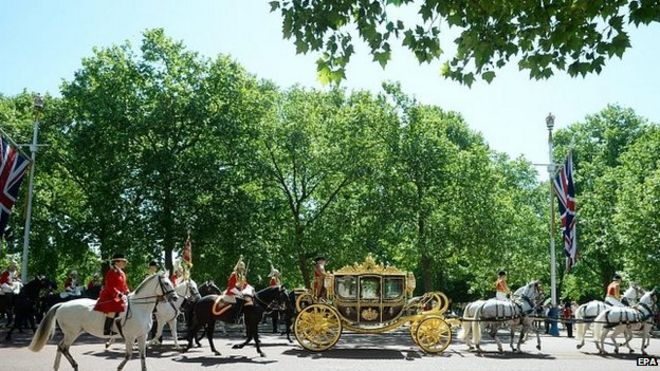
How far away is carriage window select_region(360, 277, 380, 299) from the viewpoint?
59.4 feet

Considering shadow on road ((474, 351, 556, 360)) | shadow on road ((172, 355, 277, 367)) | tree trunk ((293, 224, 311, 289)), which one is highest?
tree trunk ((293, 224, 311, 289))

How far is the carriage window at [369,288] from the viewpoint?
1809cm

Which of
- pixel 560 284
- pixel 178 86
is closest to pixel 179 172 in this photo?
pixel 178 86

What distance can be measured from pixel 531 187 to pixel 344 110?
2517 centimetres

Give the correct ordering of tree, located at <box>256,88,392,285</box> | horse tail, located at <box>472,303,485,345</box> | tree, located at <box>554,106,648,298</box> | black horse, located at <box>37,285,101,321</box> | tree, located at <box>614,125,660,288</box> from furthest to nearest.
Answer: tree, located at <box>554,106,648,298</box> → tree, located at <box>614,125,660,288</box> → tree, located at <box>256,88,392,285</box> → black horse, located at <box>37,285,101,321</box> → horse tail, located at <box>472,303,485,345</box>

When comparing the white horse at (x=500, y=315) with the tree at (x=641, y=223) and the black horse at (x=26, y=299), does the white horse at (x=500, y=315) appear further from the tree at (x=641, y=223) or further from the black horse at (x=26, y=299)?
the tree at (x=641, y=223)

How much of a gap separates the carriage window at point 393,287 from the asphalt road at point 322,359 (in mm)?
1647

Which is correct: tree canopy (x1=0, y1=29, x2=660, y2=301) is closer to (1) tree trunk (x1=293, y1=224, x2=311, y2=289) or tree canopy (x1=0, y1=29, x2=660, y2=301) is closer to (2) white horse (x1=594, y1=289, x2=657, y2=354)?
(1) tree trunk (x1=293, y1=224, x2=311, y2=289)

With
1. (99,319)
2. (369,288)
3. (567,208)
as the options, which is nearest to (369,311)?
(369,288)

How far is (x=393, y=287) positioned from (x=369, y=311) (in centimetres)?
102

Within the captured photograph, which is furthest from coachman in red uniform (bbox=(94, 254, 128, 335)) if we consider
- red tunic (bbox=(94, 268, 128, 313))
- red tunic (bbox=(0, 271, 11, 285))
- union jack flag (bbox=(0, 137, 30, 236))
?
red tunic (bbox=(0, 271, 11, 285))

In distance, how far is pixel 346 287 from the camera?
59.7 feet

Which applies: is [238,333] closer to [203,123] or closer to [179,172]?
[179,172]

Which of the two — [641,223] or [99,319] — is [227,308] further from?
[641,223]
